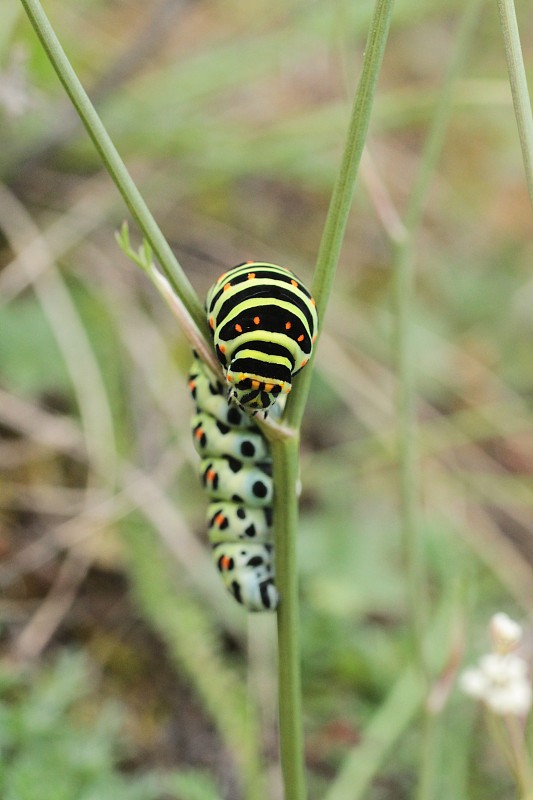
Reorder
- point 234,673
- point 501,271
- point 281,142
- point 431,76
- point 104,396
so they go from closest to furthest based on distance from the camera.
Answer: point 234,673 < point 104,396 < point 281,142 < point 501,271 < point 431,76

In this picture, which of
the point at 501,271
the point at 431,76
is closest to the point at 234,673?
the point at 501,271

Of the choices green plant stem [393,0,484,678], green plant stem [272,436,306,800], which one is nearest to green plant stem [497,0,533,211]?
green plant stem [272,436,306,800]

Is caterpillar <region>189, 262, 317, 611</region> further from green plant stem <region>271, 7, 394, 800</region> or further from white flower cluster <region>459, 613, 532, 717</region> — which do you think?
white flower cluster <region>459, 613, 532, 717</region>

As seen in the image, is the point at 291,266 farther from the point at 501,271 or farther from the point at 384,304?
the point at 501,271

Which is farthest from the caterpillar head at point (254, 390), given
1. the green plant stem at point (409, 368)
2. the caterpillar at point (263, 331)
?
the green plant stem at point (409, 368)

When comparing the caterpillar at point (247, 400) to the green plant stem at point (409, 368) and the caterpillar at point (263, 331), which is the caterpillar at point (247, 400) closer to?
the caterpillar at point (263, 331)
